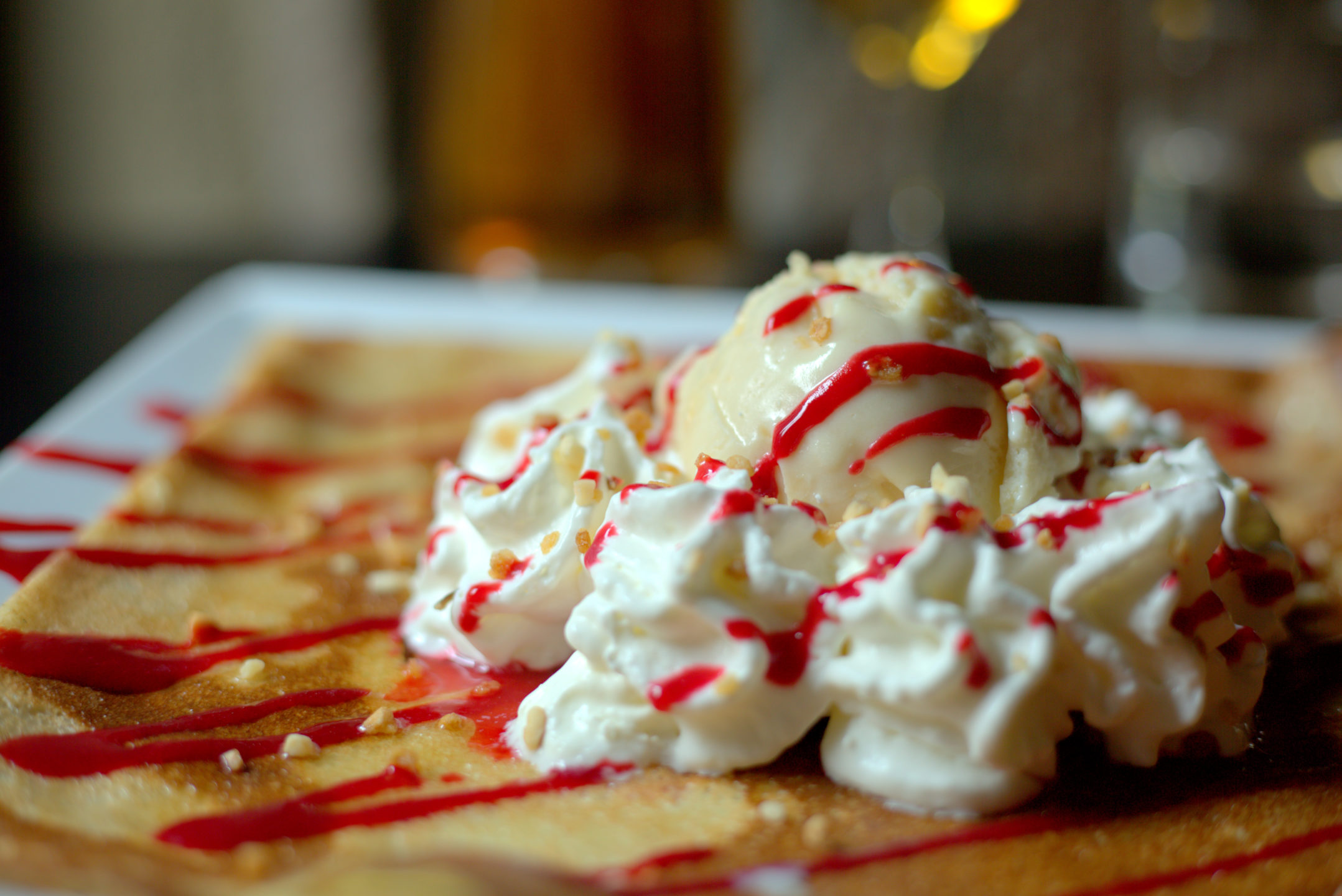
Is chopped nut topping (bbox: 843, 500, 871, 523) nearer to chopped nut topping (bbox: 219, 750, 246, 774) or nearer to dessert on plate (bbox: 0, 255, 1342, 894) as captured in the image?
dessert on plate (bbox: 0, 255, 1342, 894)

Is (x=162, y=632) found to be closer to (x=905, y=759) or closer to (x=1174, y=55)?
(x=905, y=759)

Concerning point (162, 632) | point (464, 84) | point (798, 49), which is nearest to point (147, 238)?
point (464, 84)

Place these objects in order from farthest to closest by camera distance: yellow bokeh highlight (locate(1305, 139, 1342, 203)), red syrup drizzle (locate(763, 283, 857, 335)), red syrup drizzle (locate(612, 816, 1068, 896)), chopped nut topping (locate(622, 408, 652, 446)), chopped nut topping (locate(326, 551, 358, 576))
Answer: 1. yellow bokeh highlight (locate(1305, 139, 1342, 203))
2. chopped nut topping (locate(326, 551, 358, 576))
3. chopped nut topping (locate(622, 408, 652, 446))
4. red syrup drizzle (locate(763, 283, 857, 335))
5. red syrup drizzle (locate(612, 816, 1068, 896))

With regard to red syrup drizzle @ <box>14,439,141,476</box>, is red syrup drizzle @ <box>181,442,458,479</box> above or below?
below

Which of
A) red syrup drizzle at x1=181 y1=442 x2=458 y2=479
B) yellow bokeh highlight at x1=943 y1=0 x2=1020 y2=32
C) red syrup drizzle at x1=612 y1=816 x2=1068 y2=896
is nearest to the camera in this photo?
red syrup drizzle at x1=612 y1=816 x2=1068 y2=896

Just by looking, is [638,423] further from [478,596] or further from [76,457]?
[76,457]

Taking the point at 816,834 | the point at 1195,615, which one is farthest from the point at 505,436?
the point at 1195,615

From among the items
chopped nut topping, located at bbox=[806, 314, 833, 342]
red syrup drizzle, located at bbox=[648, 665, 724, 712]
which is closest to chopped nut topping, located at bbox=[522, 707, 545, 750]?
red syrup drizzle, located at bbox=[648, 665, 724, 712]
